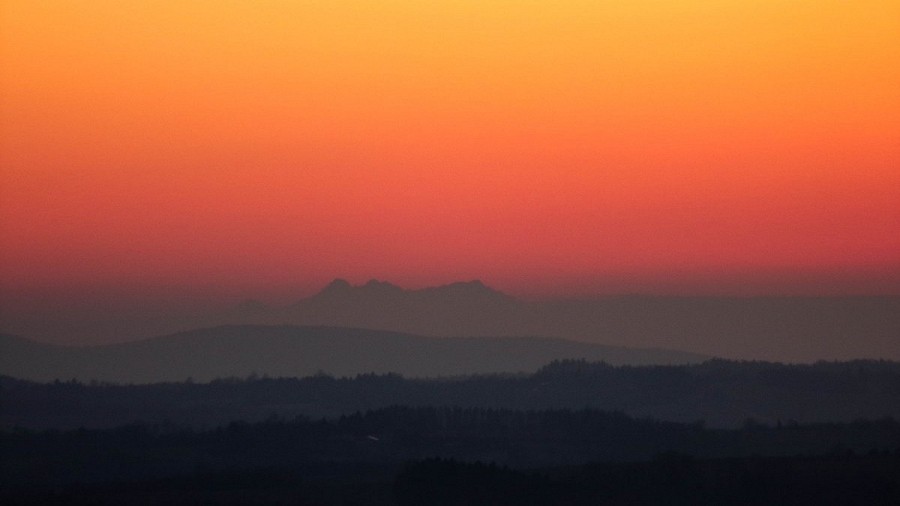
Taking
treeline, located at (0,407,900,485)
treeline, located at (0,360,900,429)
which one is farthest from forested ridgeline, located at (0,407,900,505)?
treeline, located at (0,360,900,429)

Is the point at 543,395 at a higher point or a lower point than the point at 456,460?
higher

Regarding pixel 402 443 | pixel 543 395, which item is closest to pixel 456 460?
pixel 402 443

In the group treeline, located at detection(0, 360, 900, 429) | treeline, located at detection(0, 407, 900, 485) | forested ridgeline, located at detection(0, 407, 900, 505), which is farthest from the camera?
A: treeline, located at detection(0, 360, 900, 429)

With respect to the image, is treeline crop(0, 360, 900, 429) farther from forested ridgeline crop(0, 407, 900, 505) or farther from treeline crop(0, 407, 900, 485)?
forested ridgeline crop(0, 407, 900, 505)

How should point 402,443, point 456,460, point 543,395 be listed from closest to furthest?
point 456,460, point 402,443, point 543,395

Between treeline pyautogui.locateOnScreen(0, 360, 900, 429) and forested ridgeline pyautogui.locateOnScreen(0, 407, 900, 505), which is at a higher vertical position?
treeline pyautogui.locateOnScreen(0, 360, 900, 429)

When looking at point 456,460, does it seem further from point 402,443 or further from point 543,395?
point 543,395

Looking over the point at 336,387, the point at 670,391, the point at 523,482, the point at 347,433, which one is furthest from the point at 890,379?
the point at 523,482
